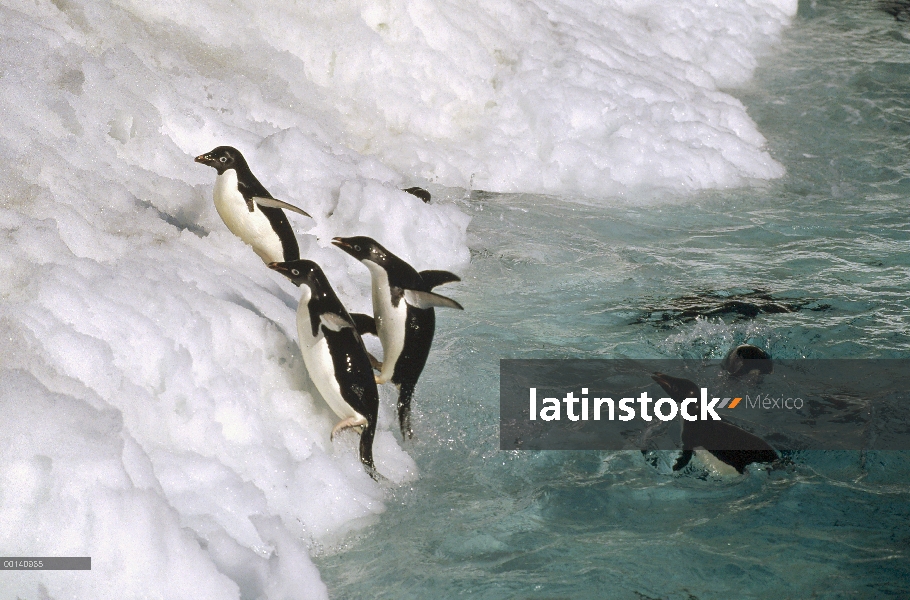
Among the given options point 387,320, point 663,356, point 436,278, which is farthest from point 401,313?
point 663,356

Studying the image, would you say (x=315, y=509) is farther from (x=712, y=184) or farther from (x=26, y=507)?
(x=712, y=184)

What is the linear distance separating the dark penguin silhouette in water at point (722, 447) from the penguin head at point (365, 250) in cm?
148

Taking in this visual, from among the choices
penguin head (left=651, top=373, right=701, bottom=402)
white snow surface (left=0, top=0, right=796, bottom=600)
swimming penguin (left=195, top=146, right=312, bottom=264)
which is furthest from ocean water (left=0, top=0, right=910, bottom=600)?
penguin head (left=651, top=373, right=701, bottom=402)

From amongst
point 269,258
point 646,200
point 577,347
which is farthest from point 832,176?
point 269,258

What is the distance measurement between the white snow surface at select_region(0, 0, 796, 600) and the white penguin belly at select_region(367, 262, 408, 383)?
30cm

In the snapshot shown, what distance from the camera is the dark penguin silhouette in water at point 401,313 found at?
376 cm

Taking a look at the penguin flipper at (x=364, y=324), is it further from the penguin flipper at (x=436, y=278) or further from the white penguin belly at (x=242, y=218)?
the white penguin belly at (x=242, y=218)

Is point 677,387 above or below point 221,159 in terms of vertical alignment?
below

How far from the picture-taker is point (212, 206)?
4570 millimetres

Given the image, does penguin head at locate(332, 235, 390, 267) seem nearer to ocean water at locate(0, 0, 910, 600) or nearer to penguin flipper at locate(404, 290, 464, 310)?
penguin flipper at locate(404, 290, 464, 310)

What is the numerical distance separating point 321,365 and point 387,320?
1.38ft

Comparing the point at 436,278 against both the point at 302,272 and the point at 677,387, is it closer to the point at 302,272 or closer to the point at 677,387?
the point at 302,272

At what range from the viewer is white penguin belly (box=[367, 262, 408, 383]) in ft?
12.4

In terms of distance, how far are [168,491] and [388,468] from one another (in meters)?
0.94
